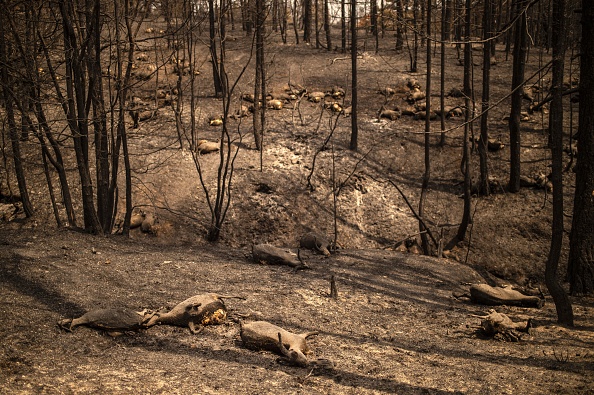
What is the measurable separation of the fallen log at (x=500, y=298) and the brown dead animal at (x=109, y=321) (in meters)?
5.84

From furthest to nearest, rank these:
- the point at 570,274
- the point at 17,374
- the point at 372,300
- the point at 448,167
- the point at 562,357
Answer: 1. the point at 448,167
2. the point at 570,274
3. the point at 372,300
4. the point at 562,357
5. the point at 17,374

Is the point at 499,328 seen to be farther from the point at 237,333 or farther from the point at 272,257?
the point at 272,257

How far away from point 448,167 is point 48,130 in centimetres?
1342

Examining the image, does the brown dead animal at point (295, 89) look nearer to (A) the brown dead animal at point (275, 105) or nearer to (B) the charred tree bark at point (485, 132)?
(A) the brown dead animal at point (275, 105)

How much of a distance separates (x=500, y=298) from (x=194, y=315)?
5.40 m

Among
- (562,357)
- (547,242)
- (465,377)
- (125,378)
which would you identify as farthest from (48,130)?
(547,242)

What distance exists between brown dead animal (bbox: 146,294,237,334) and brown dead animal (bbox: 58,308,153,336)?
0.77ft

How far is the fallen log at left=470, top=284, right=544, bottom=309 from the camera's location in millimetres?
9148

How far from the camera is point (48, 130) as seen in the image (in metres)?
9.12

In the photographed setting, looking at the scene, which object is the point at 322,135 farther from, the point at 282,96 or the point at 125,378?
the point at 125,378

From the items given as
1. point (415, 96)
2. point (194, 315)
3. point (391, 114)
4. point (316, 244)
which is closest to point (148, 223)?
point (316, 244)

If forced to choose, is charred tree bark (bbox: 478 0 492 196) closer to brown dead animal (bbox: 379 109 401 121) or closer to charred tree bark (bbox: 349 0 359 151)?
charred tree bark (bbox: 349 0 359 151)

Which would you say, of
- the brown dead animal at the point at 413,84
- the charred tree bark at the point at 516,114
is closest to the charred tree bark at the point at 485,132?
the charred tree bark at the point at 516,114

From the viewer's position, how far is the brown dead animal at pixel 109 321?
5.82 metres
